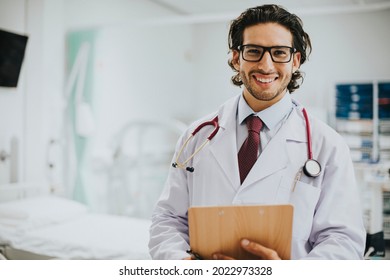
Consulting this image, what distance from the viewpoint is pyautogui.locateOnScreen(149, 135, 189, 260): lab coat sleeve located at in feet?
3.99

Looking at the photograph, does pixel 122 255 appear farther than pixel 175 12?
No

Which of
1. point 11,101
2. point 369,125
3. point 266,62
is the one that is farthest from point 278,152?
point 11,101

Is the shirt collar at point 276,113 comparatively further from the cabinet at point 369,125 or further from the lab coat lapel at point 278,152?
the cabinet at point 369,125

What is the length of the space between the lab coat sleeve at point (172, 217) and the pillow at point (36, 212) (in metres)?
0.98

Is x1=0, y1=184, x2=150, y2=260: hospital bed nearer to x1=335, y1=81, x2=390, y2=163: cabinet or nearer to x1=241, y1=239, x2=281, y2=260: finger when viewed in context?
x1=241, y1=239, x2=281, y2=260: finger

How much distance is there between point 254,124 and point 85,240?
1.06 metres

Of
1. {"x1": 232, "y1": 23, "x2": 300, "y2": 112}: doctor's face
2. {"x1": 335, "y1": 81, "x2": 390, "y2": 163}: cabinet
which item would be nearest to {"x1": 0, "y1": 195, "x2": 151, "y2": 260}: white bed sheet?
{"x1": 232, "y1": 23, "x2": 300, "y2": 112}: doctor's face

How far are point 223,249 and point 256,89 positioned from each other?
0.44m

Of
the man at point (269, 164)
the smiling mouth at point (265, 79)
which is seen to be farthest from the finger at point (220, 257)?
the smiling mouth at point (265, 79)

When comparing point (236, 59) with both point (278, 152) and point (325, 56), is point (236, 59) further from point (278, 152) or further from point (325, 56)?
point (325, 56)

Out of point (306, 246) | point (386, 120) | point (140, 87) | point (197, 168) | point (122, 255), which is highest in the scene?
point (140, 87)
